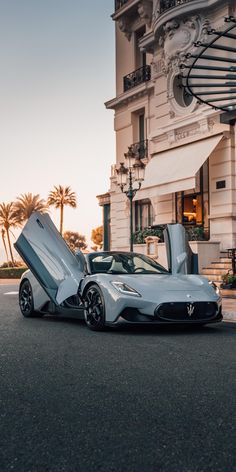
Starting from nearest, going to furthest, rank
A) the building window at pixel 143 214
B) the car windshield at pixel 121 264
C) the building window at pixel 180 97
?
the car windshield at pixel 121 264
the building window at pixel 180 97
the building window at pixel 143 214

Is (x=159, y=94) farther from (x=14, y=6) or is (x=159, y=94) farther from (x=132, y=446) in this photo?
(x=132, y=446)

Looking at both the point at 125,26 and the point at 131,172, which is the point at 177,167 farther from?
the point at 125,26

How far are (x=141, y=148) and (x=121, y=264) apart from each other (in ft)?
55.0

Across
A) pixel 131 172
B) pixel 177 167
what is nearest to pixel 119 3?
pixel 177 167

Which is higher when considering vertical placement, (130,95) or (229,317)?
(130,95)

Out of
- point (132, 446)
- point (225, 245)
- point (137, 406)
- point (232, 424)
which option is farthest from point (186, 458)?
point (225, 245)

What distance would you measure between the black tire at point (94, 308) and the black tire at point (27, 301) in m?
2.03

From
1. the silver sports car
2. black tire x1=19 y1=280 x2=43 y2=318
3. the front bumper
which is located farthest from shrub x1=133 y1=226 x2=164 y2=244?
the front bumper

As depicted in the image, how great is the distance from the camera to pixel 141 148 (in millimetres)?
25547

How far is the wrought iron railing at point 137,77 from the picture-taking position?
2577cm

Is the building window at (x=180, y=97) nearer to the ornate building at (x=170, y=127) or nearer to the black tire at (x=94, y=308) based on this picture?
the ornate building at (x=170, y=127)

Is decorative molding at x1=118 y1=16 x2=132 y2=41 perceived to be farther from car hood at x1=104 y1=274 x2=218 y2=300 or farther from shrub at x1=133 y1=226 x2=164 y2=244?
car hood at x1=104 y1=274 x2=218 y2=300

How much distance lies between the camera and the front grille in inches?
313

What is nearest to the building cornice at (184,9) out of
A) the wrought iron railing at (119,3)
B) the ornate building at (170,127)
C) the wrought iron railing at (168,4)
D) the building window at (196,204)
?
the ornate building at (170,127)
